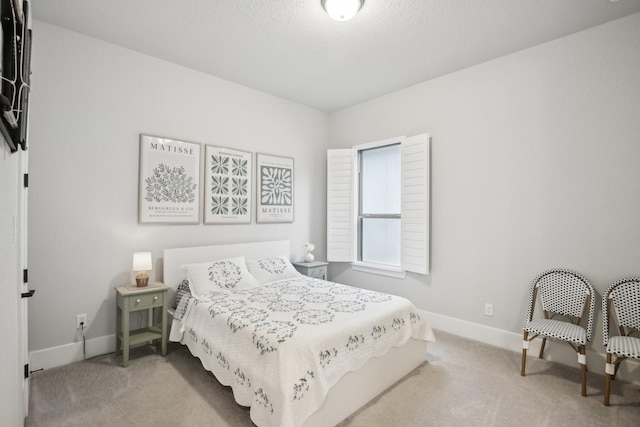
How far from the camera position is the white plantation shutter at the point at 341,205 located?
452cm

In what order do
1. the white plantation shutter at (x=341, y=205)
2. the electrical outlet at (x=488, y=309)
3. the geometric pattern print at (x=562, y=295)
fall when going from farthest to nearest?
the white plantation shutter at (x=341, y=205)
the electrical outlet at (x=488, y=309)
the geometric pattern print at (x=562, y=295)

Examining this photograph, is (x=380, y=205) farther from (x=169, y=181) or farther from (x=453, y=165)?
(x=169, y=181)

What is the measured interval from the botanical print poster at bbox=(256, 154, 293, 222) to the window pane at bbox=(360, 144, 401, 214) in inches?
42.8

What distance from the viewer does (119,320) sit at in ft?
9.61

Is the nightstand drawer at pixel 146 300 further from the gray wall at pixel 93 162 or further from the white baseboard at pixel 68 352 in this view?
the white baseboard at pixel 68 352

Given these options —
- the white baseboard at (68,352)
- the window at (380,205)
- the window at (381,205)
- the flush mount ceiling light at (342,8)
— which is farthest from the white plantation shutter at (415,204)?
the white baseboard at (68,352)

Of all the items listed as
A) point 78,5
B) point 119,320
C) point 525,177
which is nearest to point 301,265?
Result: point 119,320

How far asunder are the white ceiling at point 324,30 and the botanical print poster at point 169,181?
3.08 ft

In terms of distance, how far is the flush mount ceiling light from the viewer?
228cm

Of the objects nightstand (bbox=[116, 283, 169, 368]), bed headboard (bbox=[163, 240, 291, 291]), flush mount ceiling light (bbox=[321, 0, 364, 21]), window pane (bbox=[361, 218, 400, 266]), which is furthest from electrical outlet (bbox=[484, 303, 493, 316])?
nightstand (bbox=[116, 283, 169, 368])

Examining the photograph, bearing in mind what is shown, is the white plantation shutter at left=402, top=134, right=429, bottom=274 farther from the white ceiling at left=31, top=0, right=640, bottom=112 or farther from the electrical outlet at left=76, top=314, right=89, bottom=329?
the electrical outlet at left=76, top=314, right=89, bottom=329

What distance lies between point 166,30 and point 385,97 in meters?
2.66

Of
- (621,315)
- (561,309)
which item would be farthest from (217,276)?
(621,315)

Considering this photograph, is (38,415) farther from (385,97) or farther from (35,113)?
(385,97)
